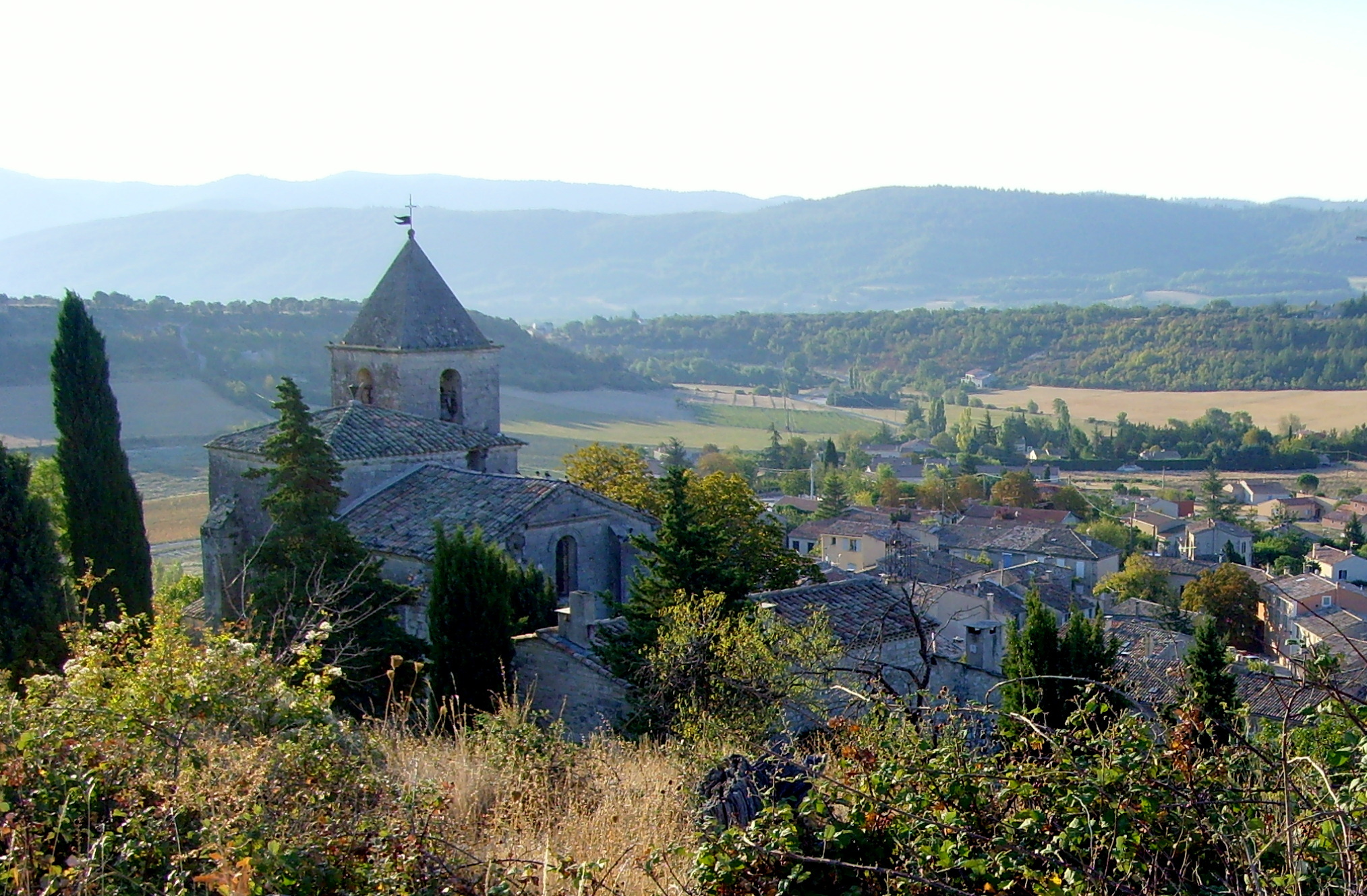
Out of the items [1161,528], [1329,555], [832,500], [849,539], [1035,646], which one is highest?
[1035,646]

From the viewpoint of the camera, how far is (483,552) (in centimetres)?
1398

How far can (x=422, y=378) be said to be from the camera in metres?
22.2

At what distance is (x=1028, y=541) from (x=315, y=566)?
150ft

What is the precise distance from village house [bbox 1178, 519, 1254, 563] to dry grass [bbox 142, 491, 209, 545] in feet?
140

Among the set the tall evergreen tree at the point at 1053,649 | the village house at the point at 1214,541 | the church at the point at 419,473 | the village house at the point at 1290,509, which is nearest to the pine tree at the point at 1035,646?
the tall evergreen tree at the point at 1053,649

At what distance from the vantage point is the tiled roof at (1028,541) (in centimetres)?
5394

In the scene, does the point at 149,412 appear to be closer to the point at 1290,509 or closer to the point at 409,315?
the point at 409,315

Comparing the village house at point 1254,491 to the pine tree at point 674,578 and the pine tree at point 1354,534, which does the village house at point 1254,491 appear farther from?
the pine tree at point 674,578

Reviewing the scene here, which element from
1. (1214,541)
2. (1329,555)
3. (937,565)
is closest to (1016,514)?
(1214,541)

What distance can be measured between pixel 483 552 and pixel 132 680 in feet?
24.5

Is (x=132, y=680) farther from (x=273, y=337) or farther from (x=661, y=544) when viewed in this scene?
(x=273, y=337)

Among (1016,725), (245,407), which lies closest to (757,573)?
(1016,725)

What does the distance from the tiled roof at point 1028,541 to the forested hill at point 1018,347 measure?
86.6m

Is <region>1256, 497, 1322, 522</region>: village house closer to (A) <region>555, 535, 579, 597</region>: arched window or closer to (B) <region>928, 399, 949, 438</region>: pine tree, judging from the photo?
(B) <region>928, 399, 949, 438</region>: pine tree
